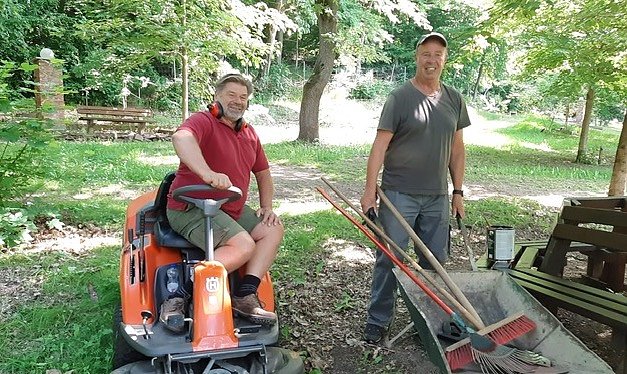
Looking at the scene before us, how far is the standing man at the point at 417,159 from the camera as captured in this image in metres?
3.47

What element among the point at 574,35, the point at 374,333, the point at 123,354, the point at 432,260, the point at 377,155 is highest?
the point at 574,35

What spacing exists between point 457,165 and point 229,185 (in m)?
1.75

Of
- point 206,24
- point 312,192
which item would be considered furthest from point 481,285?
point 206,24

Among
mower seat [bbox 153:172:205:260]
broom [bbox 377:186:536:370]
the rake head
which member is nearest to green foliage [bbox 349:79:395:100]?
mower seat [bbox 153:172:205:260]

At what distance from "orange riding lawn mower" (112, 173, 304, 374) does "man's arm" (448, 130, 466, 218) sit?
4.87ft

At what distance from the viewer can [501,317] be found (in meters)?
3.23

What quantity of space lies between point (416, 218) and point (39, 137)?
11.7 feet

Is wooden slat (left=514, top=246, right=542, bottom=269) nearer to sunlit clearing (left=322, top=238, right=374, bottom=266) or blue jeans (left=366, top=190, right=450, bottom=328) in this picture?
blue jeans (left=366, top=190, right=450, bottom=328)

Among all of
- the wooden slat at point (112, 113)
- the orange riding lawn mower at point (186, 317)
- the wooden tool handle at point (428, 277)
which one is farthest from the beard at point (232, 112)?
the wooden slat at point (112, 113)

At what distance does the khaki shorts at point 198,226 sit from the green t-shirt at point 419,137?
1.10 m

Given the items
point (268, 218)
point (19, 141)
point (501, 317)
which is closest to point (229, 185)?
point (268, 218)

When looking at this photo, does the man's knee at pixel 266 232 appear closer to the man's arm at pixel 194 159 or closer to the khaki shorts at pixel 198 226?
the khaki shorts at pixel 198 226

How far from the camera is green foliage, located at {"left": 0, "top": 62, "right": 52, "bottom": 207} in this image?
4.77 meters

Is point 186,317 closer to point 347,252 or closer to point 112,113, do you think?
point 347,252
